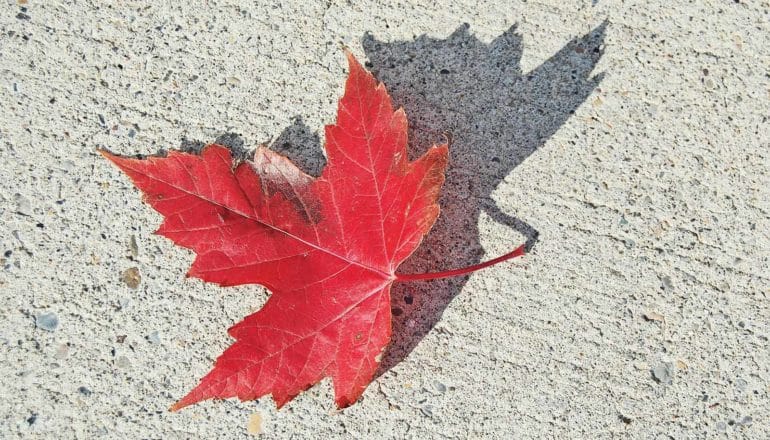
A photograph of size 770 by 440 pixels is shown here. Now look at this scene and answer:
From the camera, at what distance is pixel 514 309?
1679mm

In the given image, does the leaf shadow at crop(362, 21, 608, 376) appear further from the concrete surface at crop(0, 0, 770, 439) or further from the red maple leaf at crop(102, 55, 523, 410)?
the red maple leaf at crop(102, 55, 523, 410)

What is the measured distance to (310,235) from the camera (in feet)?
4.85

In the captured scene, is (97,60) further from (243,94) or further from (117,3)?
(243,94)

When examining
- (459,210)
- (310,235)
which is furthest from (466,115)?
(310,235)

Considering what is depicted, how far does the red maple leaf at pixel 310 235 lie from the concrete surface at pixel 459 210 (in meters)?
0.21

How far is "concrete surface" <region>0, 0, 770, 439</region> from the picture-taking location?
165 centimetres

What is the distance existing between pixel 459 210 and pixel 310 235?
0.45m

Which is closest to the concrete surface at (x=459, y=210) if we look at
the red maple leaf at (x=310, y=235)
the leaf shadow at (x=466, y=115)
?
the leaf shadow at (x=466, y=115)

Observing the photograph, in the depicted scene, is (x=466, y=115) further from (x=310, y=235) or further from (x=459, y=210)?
(x=310, y=235)

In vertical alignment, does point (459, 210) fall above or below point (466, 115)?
below

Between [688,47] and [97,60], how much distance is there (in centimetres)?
170

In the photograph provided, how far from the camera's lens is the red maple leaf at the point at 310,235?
1451 millimetres

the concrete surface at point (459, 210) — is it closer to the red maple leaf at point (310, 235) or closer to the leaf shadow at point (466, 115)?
the leaf shadow at point (466, 115)

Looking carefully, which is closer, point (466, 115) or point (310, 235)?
point (310, 235)
